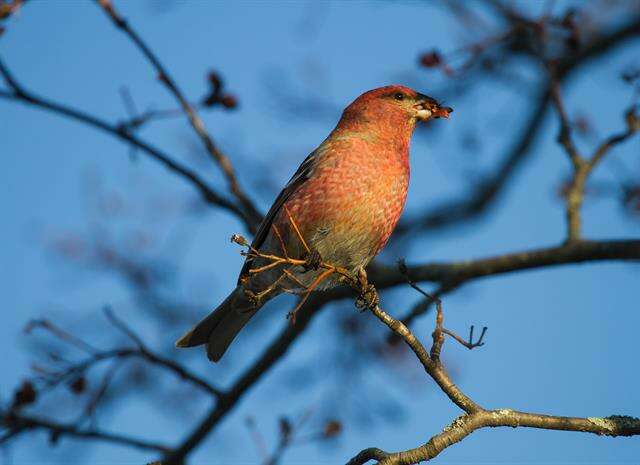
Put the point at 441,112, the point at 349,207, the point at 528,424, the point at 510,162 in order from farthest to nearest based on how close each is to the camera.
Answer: the point at 510,162 → the point at 441,112 → the point at 349,207 → the point at 528,424

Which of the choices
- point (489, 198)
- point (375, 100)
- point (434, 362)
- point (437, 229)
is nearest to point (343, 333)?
point (437, 229)

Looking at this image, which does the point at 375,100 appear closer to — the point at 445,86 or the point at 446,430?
the point at 445,86

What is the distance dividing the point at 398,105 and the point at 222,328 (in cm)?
192

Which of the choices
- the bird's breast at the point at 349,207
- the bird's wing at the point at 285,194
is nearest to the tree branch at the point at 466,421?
the bird's breast at the point at 349,207

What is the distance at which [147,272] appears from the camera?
27.7 ft

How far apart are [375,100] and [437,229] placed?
2485 millimetres

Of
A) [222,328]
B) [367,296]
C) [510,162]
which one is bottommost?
[367,296]

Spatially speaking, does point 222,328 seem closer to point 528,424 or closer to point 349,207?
point 349,207

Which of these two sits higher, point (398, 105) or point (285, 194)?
point (398, 105)

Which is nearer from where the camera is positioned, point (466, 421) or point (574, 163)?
point (466, 421)

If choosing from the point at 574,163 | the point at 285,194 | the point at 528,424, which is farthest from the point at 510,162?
the point at 528,424

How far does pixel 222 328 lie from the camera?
565cm

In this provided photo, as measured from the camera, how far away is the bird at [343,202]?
16.4ft

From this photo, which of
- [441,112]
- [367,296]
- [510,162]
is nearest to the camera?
[367,296]
